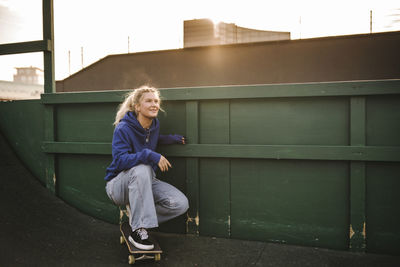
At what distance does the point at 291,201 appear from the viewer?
2.94 m

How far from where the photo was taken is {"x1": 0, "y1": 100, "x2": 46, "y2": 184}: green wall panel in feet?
12.6

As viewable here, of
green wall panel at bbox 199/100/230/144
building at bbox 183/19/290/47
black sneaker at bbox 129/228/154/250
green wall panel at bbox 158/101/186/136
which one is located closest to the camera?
black sneaker at bbox 129/228/154/250

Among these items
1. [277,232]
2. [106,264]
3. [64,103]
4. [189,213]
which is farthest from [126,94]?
[277,232]

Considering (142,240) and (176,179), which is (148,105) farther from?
(142,240)

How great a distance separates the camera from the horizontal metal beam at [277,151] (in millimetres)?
2686

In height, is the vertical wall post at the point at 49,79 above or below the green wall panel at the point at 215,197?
→ above

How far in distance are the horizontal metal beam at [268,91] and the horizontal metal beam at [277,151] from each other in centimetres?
48

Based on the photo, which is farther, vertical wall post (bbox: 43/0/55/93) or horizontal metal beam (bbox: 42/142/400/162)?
vertical wall post (bbox: 43/0/55/93)

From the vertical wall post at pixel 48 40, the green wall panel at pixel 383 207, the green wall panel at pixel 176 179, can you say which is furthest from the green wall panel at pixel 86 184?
the green wall panel at pixel 383 207

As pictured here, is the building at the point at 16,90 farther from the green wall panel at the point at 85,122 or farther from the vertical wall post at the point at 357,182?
the vertical wall post at the point at 357,182

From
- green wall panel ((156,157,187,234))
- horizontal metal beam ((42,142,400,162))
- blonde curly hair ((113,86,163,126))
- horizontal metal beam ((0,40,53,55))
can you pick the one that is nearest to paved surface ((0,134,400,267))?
green wall panel ((156,157,187,234))

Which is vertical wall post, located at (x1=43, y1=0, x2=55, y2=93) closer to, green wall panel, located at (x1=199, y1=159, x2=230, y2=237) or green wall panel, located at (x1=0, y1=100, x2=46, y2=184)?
green wall panel, located at (x1=0, y1=100, x2=46, y2=184)

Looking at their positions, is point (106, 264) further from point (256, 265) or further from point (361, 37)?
point (361, 37)

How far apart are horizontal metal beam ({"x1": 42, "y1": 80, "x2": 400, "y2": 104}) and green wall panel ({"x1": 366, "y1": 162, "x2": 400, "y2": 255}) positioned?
665 mm
